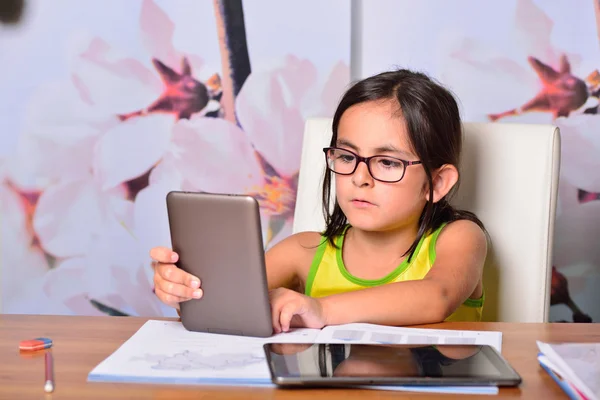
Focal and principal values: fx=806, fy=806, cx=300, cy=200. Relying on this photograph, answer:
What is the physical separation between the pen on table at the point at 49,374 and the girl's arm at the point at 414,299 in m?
0.38

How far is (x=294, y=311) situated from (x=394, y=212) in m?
0.44

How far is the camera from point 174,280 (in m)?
1.10

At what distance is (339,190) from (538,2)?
48.2 inches

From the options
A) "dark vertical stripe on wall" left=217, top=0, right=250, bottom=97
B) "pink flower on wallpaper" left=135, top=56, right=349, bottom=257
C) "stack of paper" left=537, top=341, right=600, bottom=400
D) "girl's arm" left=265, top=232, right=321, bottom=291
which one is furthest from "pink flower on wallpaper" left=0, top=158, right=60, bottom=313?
"stack of paper" left=537, top=341, right=600, bottom=400

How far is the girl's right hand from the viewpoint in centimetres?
109

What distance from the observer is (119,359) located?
0.96 meters

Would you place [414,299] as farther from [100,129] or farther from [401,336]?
[100,129]

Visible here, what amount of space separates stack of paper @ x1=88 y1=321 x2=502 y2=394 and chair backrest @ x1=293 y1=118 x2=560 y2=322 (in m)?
0.47

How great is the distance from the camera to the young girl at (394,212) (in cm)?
142

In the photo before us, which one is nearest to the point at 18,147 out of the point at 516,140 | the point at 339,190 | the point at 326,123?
the point at 326,123

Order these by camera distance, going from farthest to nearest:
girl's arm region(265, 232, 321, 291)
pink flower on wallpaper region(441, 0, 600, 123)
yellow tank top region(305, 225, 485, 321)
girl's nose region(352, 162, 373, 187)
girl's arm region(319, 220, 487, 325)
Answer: pink flower on wallpaper region(441, 0, 600, 123) < girl's arm region(265, 232, 321, 291) < yellow tank top region(305, 225, 485, 321) < girl's nose region(352, 162, 373, 187) < girl's arm region(319, 220, 487, 325)

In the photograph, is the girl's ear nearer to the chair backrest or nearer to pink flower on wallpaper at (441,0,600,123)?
the chair backrest

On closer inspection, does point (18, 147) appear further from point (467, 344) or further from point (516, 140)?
point (467, 344)

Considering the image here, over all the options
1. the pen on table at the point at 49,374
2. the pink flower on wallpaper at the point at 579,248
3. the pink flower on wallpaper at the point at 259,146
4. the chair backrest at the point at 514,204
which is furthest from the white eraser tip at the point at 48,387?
the pink flower on wallpaper at the point at 579,248
